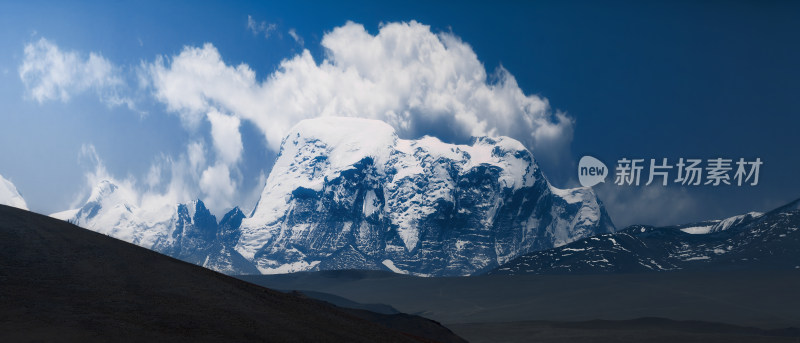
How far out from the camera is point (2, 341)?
47.7 m

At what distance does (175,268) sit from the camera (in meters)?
71.4

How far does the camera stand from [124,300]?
59281mm

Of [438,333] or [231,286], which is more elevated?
[438,333]

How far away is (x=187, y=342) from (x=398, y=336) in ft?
86.6

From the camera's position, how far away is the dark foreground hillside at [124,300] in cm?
5269

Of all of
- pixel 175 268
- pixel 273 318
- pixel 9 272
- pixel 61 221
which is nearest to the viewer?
pixel 9 272

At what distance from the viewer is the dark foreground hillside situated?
173ft

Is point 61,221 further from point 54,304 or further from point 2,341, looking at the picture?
point 2,341

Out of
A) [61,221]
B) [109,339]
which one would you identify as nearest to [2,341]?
[109,339]

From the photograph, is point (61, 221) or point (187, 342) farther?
point (61, 221)

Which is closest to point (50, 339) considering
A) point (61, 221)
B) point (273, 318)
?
point (273, 318)

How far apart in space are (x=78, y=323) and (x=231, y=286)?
20.4 meters

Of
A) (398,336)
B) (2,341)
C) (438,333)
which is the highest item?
(438,333)

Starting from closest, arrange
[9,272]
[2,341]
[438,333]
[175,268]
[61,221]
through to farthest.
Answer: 1. [2,341]
2. [9,272]
3. [175,268]
4. [61,221]
5. [438,333]
